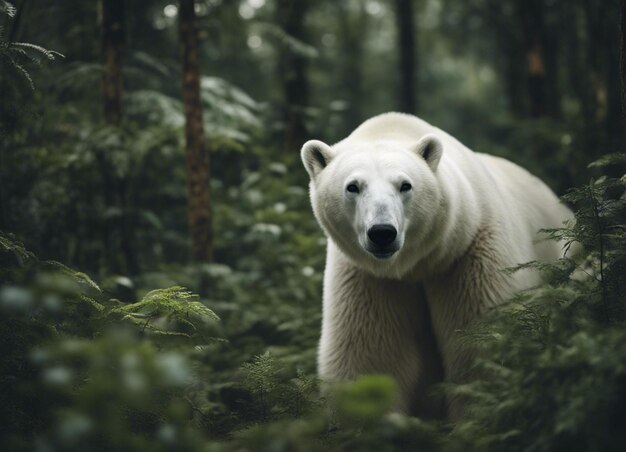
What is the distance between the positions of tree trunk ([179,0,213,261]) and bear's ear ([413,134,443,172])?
306 centimetres

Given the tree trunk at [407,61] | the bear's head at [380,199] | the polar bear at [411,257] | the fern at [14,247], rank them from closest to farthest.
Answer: the fern at [14,247], the bear's head at [380,199], the polar bear at [411,257], the tree trunk at [407,61]

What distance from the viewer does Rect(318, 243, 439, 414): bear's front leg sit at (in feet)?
14.8

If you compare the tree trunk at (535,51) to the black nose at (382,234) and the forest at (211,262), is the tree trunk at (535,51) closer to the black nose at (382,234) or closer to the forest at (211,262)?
the forest at (211,262)

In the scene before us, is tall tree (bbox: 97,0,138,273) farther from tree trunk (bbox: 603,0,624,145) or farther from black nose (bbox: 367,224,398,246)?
tree trunk (bbox: 603,0,624,145)

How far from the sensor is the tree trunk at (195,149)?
6.46 m

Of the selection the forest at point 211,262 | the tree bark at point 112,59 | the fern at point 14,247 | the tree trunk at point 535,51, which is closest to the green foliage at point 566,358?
the forest at point 211,262

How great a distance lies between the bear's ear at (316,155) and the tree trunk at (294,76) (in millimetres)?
5791

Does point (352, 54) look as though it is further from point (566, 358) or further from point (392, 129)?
point (566, 358)

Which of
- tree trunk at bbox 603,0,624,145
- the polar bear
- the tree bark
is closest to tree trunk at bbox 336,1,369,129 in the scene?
tree trunk at bbox 603,0,624,145

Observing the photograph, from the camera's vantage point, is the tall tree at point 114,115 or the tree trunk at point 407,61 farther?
the tree trunk at point 407,61

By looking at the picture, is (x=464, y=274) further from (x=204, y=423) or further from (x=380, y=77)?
(x=380, y=77)

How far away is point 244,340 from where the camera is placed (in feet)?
19.7

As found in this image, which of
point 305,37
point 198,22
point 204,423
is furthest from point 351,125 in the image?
point 204,423

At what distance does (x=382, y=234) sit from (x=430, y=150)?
950mm
